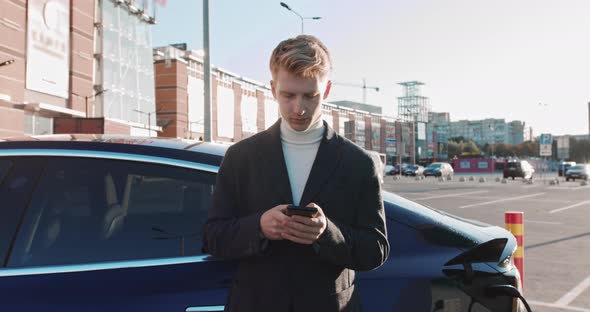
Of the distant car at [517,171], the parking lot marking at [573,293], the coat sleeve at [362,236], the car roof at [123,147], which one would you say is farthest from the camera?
the distant car at [517,171]

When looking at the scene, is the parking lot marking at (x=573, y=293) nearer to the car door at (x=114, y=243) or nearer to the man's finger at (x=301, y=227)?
the car door at (x=114, y=243)

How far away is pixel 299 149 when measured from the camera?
1574mm

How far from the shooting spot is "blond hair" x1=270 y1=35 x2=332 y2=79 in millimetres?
1464

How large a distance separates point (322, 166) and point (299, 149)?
0.10m

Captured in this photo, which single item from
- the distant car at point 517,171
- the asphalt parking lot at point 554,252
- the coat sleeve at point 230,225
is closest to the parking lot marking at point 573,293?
the asphalt parking lot at point 554,252

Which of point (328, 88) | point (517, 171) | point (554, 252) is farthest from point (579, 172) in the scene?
point (328, 88)

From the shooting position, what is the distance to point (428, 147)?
121562mm

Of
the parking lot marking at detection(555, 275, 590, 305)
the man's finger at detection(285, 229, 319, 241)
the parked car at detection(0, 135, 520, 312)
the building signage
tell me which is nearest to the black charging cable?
the parked car at detection(0, 135, 520, 312)

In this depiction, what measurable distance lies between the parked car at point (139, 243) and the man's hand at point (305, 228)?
22.7 inches

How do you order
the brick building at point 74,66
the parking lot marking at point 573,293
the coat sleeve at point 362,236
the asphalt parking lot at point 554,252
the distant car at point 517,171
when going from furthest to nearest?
the distant car at point 517,171 → the brick building at point 74,66 → the asphalt parking lot at point 554,252 → the parking lot marking at point 573,293 → the coat sleeve at point 362,236

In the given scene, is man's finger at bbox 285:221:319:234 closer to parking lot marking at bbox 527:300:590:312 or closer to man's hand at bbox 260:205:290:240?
man's hand at bbox 260:205:290:240

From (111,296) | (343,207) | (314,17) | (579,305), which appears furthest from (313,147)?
(314,17)

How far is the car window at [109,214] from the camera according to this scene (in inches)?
74.6

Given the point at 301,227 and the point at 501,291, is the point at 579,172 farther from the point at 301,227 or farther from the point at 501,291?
the point at 301,227
